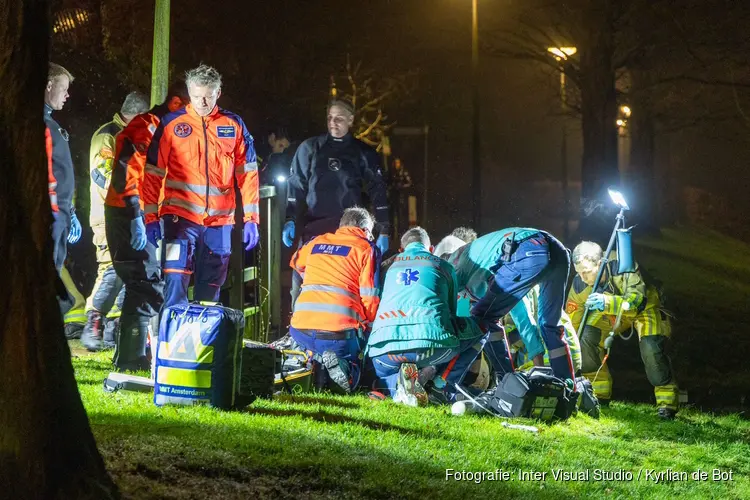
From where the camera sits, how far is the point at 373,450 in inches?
240

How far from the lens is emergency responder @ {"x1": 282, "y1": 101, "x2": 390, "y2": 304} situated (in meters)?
10.1

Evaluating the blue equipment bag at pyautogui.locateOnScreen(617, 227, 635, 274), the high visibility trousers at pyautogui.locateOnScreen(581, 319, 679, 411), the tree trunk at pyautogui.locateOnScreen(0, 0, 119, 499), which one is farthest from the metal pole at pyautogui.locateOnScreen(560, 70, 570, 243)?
the tree trunk at pyautogui.locateOnScreen(0, 0, 119, 499)

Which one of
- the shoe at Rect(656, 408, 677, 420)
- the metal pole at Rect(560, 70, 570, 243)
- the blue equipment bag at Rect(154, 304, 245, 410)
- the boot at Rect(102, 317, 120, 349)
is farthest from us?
the metal pole at Rect(560, 70, 570, 243)

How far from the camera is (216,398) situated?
655 cm

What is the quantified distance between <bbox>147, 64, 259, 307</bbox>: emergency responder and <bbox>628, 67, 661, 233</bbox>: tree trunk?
2628cm

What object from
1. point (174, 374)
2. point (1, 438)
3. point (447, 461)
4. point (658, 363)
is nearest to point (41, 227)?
point (1, 438)

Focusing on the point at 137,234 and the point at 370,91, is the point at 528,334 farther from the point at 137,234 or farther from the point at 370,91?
the point at 370,91

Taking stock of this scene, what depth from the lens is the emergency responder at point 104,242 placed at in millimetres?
9523

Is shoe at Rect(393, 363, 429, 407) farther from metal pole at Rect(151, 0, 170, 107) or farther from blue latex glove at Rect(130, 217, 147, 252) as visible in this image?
metal pole at Rect(151, 0, 170, 107)

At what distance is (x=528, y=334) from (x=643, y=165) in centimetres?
2660

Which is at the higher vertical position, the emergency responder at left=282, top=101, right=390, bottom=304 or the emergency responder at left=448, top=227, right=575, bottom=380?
the emergency responder at left=282, top=101, right=390, bottom=304

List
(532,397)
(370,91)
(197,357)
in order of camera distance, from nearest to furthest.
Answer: (197,357), (532,397), (370,91)

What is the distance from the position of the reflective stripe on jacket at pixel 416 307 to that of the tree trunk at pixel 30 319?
3.60 m

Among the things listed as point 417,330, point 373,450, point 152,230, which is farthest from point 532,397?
point 152,230
